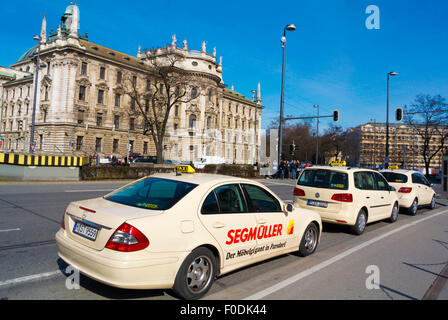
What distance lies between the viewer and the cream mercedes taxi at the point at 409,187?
1161cm

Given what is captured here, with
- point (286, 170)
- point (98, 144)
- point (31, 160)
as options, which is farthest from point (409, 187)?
point (98, 144)

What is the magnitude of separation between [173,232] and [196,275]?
2.30 ft

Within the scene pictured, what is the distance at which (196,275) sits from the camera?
3.94 metres

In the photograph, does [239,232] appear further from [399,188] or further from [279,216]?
[399,188]

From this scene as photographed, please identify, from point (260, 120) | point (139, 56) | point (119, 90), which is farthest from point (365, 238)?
point (260, 120)

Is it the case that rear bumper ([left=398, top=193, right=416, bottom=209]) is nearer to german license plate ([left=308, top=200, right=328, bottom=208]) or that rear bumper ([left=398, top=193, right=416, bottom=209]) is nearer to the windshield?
german license plate ([left=308, top=200, right=328, bottom=208])

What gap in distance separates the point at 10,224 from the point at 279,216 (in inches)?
→ 244

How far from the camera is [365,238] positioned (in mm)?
7824

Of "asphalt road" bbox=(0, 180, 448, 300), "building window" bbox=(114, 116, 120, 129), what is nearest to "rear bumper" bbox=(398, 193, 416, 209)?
"asphalt road" bbox=(0, 180, 448, 300)

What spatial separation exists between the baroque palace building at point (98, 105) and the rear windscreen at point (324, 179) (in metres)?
34.3

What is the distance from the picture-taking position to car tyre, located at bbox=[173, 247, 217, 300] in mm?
3702

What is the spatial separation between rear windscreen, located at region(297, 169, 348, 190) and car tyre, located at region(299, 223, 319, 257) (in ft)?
7.55

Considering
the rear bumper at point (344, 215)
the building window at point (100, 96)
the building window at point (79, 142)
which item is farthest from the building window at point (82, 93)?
the rear bumper at point (344, 215)

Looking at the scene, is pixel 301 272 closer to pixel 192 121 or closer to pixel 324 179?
pixel 324 179
